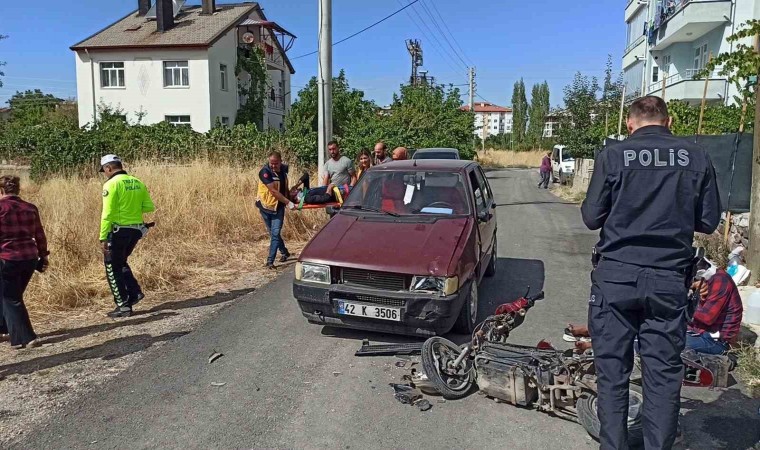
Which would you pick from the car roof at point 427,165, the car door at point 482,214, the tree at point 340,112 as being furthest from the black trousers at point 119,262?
the tree at point 340,112

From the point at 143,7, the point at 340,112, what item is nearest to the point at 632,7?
the point at 340,112

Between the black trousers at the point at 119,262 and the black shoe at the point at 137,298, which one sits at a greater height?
the black trousers at the point at 119,262

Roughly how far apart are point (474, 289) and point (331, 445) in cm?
250

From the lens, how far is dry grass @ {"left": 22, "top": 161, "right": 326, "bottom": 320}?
267 inches

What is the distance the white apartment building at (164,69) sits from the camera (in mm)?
33281

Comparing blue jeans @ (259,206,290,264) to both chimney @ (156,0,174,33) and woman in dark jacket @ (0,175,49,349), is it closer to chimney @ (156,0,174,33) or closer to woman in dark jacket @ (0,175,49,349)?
woman in dark jacket @ (0,175,49,349)

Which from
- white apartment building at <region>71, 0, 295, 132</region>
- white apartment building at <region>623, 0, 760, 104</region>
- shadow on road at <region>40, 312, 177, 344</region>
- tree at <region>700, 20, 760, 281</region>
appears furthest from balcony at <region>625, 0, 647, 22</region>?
shadow on road at <region>40, 312, 177, 344</region>

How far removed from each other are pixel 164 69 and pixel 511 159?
3783 centimetres

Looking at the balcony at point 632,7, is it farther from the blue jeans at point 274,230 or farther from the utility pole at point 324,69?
the blue jeans at point 274,230

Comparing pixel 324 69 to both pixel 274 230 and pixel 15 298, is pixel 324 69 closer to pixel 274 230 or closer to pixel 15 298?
pixel 274 230

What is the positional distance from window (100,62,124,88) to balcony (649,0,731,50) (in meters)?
30.8

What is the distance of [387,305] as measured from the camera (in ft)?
16.0

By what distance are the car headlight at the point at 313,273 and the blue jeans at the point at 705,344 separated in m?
3.05

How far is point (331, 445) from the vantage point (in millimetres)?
3516
